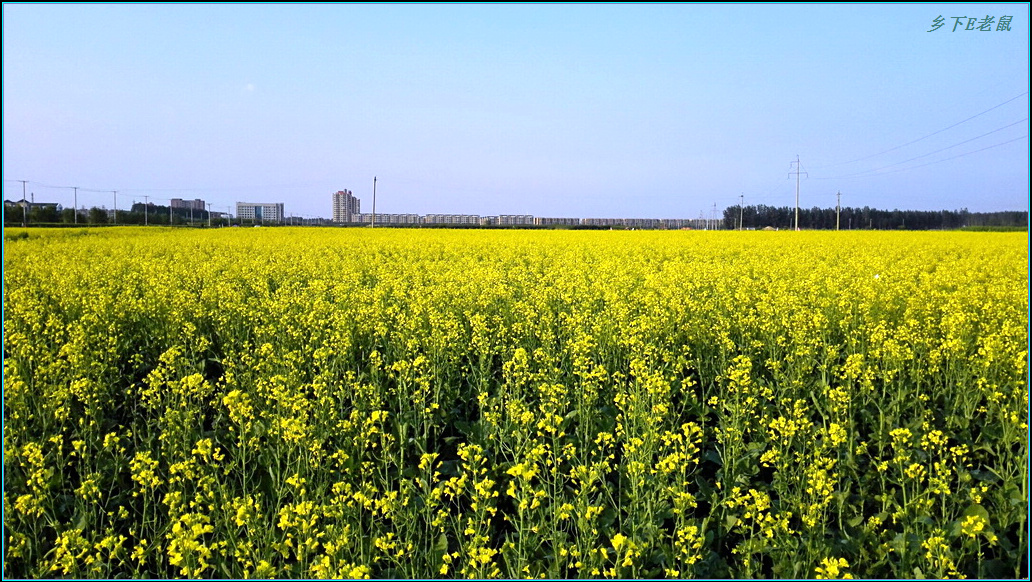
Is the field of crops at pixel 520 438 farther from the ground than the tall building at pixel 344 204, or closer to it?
closer to it

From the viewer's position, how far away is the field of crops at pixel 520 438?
3.46 metres

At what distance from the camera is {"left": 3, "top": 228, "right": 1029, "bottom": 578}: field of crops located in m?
3.46

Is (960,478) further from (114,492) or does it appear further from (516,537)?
(114,492)

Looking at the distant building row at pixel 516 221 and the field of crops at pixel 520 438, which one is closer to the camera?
the field of crops at pixel 520 438

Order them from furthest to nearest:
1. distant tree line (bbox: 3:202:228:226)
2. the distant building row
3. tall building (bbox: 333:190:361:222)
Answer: tall building (bbox: 333:190:361:222), the distant building row, distant tree line (bbox: 3:202:228:226)

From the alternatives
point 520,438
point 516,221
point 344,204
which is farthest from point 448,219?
point 520,438

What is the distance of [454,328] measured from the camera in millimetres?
6926

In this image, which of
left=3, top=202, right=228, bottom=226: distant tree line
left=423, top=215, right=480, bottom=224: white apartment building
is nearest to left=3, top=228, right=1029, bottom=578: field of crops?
left=3, top=202, right=228, bottom=226: distant tree line

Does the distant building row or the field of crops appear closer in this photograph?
the field of crops

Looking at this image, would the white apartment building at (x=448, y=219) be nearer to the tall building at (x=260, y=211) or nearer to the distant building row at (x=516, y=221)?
the distant building row at (x=516, y=221)

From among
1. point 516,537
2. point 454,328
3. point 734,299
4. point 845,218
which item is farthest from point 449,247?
point 845,218

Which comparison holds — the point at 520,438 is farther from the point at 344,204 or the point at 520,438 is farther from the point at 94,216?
the point at 344,204

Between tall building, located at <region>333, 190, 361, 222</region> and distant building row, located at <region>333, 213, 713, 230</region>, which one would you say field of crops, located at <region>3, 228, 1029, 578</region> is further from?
tall building, located at <region>333, 190, 361, 222</region>

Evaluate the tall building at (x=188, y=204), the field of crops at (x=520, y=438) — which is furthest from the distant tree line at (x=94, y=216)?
the field of crops at (x=520, y=438)
